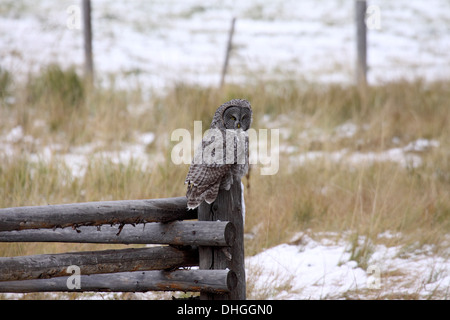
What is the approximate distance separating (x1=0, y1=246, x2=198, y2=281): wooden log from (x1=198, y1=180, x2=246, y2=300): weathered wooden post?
0.54 feet

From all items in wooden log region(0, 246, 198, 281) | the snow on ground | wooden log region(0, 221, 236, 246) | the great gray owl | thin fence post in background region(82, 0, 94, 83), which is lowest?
wooden log region(0, 246, 198, 281)

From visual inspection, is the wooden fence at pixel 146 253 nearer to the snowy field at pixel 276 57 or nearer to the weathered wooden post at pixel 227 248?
the weathered wooden post at pixel 227 248

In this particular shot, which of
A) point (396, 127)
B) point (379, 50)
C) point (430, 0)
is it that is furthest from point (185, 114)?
point (430, 0)

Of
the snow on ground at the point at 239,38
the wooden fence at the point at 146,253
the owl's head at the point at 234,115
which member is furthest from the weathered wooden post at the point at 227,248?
the snow on ground at the point at 239,38

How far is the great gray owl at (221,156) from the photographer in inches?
110

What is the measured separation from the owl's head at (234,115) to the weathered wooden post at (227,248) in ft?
1.10

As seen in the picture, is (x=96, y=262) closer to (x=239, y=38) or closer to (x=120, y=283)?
(x=120, y=283)

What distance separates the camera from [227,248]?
2879 millimetres

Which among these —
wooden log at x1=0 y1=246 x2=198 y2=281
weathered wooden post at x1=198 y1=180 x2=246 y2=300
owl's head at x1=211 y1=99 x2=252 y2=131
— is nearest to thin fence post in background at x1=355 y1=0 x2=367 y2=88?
owl's head at x1=211 y1=99 x2=252 y2=131

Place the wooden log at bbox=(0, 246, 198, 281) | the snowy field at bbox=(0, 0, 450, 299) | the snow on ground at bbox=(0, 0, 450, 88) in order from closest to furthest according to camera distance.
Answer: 1. the wooden log at bbox=(0, 246, 198, 281)
2. the snowy field at bbox=(0, 0, 450, 299)
3. the snow on ground at bbox=(0, 0, 450, 88)

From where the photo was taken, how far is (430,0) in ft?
83.7

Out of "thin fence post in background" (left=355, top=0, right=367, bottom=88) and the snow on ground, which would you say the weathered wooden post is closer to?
the snow on ground

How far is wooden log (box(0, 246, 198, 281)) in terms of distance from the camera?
8.75 feet
